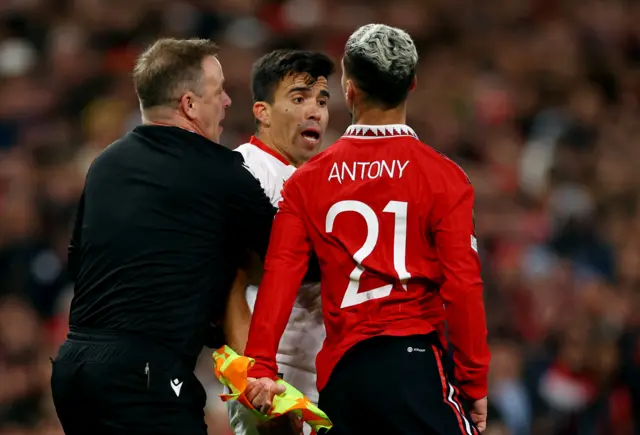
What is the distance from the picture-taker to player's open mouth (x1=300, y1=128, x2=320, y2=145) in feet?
14.9

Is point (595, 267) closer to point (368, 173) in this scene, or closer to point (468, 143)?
point (468, 143)

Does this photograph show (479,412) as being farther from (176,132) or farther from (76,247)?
(76,247)

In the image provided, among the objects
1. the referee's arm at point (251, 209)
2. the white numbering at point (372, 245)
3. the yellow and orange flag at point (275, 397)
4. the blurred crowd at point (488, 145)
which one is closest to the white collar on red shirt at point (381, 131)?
the white numbering at point (372, 245)

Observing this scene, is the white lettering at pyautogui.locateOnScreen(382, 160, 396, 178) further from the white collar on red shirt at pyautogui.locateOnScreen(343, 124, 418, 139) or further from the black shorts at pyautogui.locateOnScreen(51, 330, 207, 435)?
the black shorts at pyautogui.locateOnScreen(51, 330, 207, 435)

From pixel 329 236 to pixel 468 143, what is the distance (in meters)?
6.57

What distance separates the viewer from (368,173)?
3900 mm

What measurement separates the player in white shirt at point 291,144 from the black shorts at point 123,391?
0.61 metres

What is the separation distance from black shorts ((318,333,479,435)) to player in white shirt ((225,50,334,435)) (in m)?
0.50

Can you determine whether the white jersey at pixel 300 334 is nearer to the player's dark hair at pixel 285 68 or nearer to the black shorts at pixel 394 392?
the player's dark hair at pixel 285 68

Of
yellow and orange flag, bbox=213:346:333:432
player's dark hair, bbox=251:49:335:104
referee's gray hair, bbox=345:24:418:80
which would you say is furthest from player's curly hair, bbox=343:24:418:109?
yellow and orange flag, bbox=213:346:333:432

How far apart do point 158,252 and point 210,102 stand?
534mm

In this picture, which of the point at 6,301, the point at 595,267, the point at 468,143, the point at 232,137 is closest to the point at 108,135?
Result: the point at 232,137

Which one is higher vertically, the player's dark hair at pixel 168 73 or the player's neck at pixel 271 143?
the player's dark hair at pixel 168 73

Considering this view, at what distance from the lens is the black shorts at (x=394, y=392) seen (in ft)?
12.3
